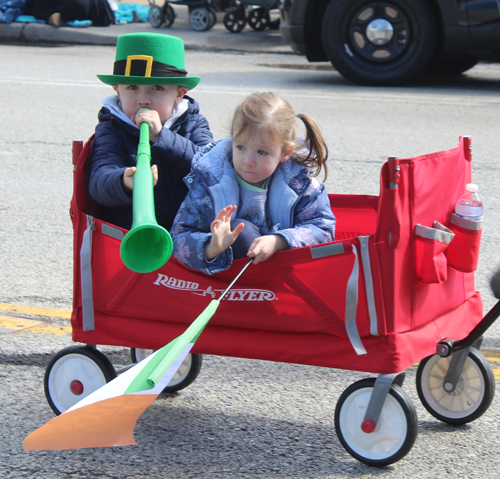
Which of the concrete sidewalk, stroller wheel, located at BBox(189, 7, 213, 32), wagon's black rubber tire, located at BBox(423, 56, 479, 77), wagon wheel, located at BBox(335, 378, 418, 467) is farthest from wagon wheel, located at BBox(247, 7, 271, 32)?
wagon wheel, located at BBox(335, 378, 418, 467)

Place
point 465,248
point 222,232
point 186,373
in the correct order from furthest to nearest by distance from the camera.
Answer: point 186,373 → point 465,248 → point 222,232

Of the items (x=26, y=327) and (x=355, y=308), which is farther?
(x=26, y=327)

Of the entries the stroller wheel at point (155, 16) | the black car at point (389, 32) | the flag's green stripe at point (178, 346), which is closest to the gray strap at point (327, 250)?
the flag's green stripe at point (178, 346)

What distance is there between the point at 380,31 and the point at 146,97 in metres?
6.20

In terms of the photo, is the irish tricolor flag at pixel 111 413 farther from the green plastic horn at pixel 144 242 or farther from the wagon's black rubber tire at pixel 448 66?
the wagon's black rubber tire at pixel 448 66

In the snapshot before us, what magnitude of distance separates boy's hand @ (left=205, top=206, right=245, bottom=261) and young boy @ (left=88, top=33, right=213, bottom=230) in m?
0.40

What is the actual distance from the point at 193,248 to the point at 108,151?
20.5 inches

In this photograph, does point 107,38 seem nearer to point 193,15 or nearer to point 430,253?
point 193,15

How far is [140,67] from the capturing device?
2.59 meters

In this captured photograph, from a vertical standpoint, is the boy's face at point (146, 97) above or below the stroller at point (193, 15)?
above

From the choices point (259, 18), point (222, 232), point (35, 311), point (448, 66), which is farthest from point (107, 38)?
point (222, 232)

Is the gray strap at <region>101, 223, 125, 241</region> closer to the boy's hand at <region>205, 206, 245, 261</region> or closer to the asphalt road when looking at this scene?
the boy's hand at <region>205, 206, 245, 261</region>

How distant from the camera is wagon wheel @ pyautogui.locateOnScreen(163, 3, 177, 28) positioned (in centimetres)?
1486

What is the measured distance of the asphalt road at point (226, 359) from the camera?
90.5 inches
